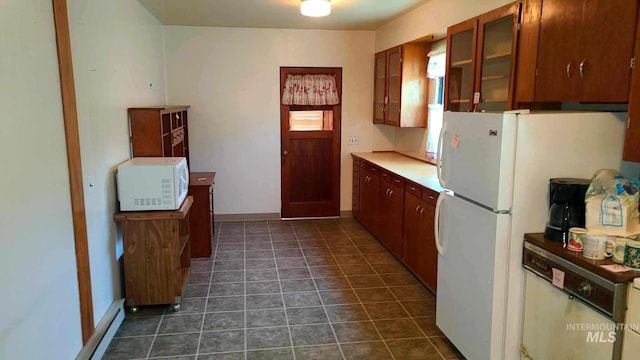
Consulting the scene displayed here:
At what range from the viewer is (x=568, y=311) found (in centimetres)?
207

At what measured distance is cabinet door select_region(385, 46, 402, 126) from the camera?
5191 millimetres

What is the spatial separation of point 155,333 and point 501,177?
8.28ft

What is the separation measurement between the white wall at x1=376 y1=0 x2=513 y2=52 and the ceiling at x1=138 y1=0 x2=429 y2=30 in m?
0.10

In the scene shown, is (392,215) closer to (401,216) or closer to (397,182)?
(401,216)

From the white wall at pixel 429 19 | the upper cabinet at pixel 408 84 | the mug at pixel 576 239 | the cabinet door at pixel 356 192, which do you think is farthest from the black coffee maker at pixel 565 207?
the cabinet door at pixel 356 192

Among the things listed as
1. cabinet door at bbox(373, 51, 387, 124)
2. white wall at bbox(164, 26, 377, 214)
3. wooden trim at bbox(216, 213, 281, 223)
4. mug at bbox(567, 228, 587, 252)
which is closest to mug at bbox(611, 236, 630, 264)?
mug at bbox(567, 228, 587, 252)

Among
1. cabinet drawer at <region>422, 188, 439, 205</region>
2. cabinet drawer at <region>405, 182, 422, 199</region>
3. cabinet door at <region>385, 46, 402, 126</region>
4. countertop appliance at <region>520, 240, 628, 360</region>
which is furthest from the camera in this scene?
cabinet door at <region>385, 46, 402, 126</region>

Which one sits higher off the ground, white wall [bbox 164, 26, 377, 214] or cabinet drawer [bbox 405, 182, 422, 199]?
white wall [bbox 164, 26, 377, 214]

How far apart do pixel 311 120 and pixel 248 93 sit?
3.11 feet

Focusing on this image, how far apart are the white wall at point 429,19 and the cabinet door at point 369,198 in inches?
63.3

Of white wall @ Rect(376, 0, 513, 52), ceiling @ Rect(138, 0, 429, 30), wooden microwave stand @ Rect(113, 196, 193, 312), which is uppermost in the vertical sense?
ceiling @ Rect(138, 0, 429, 30)

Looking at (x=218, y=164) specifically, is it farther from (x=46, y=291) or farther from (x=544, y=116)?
(x=544, y=116)

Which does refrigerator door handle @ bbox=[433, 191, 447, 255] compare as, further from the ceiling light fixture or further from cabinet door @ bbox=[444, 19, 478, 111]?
the ceiling light fixture

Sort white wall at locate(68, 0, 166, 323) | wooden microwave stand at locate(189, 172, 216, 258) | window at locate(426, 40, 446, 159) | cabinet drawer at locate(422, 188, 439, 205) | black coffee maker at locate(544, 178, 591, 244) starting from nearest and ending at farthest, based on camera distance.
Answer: black coffee maker at locate(544, 178, 591, 244) → white wall at locate(68, 0, 166, 323) → cabinet drawer at locate(422, 188, 439, 205) → wooden microwave stand at locate(189, 172, 216, 258) → window at locate(426, 40, 446, 159)
